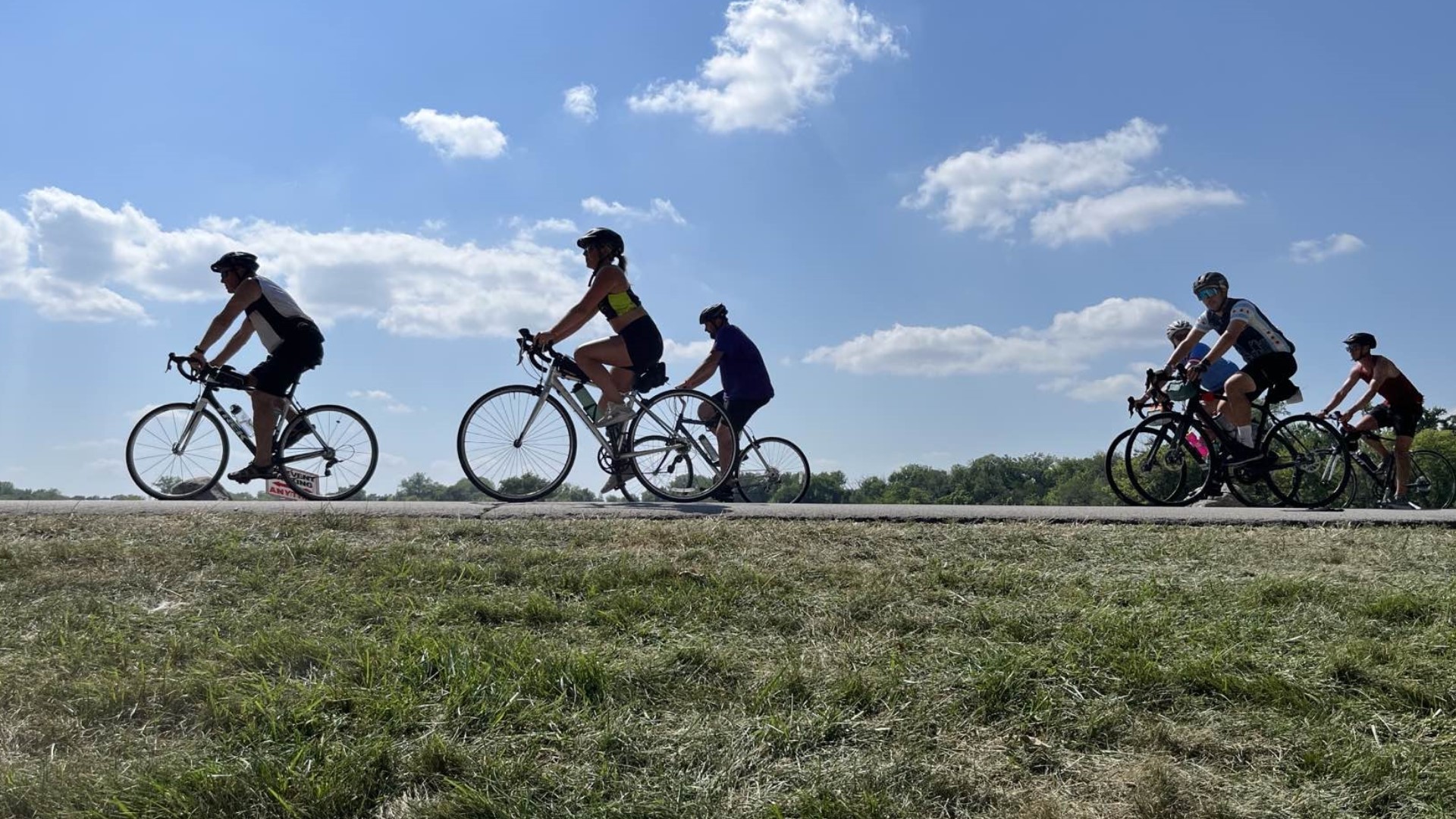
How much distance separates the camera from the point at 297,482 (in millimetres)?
9648

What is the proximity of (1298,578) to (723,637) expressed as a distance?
2849 mm

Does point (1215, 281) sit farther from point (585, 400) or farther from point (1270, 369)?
point (585, 400)

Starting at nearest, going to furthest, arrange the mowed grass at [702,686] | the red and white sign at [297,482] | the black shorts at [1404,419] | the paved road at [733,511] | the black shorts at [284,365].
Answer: the mowed grass at [702,686]
the paved road at [733,511]
the black shorts at [284,365]
the red and white sign at [297,482]
the black shorts at [1404,419]

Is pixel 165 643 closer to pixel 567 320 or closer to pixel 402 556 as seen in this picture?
pixel 402 556

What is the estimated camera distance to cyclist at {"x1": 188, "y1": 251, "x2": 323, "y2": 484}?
Result: 9125 mm

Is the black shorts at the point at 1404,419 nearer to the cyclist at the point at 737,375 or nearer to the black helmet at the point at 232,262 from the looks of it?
the cyclist at the point at 737,375

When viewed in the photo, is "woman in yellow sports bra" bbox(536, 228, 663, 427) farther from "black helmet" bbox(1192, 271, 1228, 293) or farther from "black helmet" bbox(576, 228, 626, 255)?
"black helmet" bbox(1192, 271, 1228, 293)

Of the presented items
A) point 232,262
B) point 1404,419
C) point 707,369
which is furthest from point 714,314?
point 1404,419

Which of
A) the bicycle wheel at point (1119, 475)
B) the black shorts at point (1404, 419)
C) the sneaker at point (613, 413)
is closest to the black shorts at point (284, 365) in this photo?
the sneaker at point (613, 413)

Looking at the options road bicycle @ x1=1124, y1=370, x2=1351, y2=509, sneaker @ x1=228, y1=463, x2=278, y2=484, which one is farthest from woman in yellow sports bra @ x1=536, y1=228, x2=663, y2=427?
road bicycle @ x1=1124, y1=370, x2=1351, y2=509

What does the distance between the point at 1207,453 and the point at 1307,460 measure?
1.35 m

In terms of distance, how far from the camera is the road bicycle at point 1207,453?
1045 cm

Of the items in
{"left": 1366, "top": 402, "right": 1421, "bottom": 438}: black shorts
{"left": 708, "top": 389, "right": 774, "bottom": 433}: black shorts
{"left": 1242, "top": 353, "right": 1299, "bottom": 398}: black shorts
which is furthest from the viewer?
{"left": 1366, "top": 402, "right": 1421, "bottom": 438}: black shorts

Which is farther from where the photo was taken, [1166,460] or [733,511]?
[1166,460]
